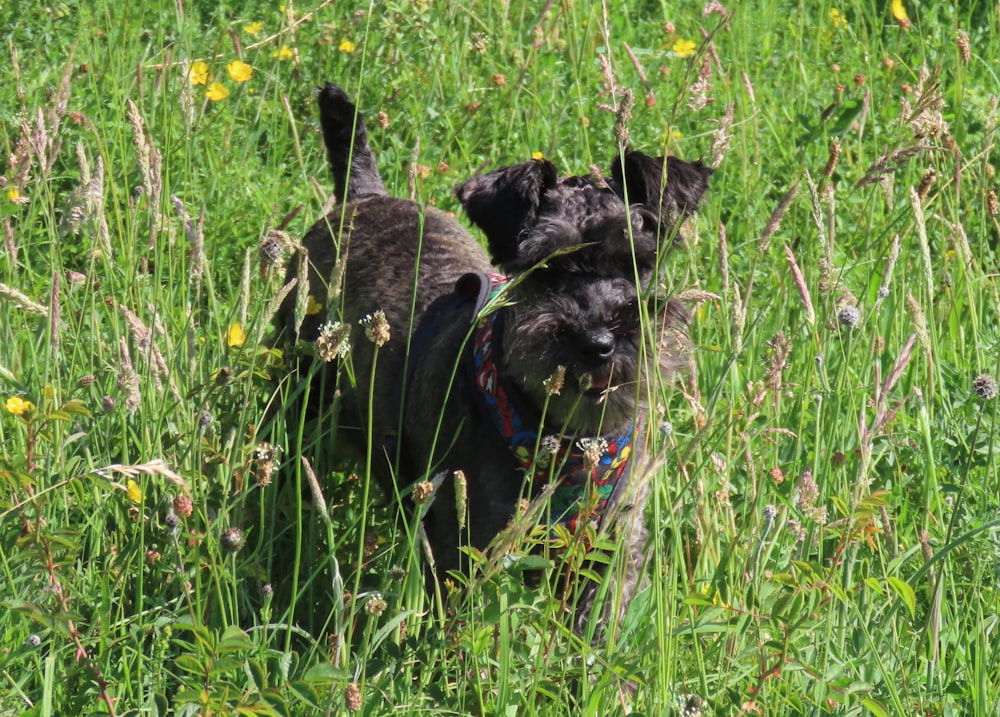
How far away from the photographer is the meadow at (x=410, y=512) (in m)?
2.57

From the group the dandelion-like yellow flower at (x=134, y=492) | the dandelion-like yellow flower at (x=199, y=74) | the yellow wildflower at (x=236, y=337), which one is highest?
the dandelion-like yellow flower at (x=199, y=74)

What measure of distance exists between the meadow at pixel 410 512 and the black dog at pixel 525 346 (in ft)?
0.60

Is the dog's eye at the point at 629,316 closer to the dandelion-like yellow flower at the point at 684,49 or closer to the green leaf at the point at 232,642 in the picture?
the green leaf at the point at 232,642

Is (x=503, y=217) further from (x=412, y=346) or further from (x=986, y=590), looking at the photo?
(x=986, y=590)

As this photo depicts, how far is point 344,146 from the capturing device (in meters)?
4.85

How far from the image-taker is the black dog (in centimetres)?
331

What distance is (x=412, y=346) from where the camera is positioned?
404 centimetres

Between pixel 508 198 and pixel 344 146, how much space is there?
4.33 ft

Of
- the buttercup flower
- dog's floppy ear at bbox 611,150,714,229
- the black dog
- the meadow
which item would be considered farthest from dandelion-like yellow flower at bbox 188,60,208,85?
the buttercup flower

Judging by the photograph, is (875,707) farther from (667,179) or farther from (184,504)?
(667,179)

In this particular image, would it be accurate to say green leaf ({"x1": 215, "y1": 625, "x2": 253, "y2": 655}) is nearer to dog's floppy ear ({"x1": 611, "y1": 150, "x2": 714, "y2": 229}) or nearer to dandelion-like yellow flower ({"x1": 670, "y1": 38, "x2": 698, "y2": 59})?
dog's floppy ear ({"x1": 611, "y1": 150, "x2": 714, "y2": 229})

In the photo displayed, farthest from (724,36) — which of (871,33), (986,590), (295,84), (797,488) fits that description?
(797,488)

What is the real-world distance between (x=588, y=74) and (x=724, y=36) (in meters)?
1.13

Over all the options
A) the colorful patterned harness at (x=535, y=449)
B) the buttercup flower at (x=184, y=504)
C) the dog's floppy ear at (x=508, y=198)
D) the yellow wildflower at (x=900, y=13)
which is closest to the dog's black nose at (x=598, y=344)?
the colorful patterned harness at (x=535, y=449)
